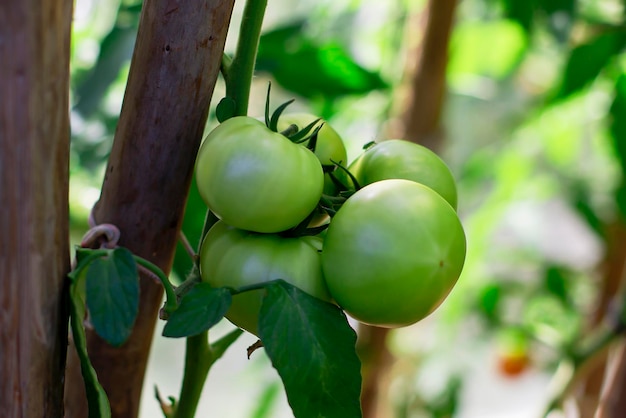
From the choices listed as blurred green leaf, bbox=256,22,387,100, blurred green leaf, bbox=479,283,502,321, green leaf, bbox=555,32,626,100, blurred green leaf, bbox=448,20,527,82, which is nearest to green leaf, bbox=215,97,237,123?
blurred green leaf, bbox=256,22,387,100

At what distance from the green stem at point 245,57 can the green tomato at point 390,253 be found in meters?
0.07

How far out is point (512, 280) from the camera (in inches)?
42.4

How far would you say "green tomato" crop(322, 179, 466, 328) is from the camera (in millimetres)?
254

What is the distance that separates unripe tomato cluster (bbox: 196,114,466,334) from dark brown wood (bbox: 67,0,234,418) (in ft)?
0.10

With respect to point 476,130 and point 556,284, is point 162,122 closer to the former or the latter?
point 556,284

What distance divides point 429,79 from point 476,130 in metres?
0.59

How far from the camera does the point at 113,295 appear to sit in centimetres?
24

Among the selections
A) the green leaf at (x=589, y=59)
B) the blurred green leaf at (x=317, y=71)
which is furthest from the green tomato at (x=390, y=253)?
the green leaf at (x=589, y=59)

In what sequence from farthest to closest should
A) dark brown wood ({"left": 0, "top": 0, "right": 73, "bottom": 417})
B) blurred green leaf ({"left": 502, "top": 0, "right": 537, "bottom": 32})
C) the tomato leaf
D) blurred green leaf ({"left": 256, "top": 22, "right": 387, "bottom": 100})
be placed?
1. blurred green leaf ({"left": 502, "top": 0, "right": 537, "bottom": 32})
2. blurred green leaf ({"left": 256, "top": 22, "right": 387, "bottom": 100})
3. the tomato leaf
4. dark brown wood ({"left": 0, "top": 0, "right": 73, "bottom": 417})

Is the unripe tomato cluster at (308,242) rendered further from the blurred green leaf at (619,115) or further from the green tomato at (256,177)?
the blurred green leaf at (619,115)

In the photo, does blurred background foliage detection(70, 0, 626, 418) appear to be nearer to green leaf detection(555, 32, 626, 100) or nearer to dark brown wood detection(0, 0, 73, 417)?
green leaf detection(555, 32, 626, 100)

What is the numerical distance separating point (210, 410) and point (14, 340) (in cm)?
112

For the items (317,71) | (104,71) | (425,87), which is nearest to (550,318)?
(425,87)

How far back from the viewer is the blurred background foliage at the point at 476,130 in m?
0.59
